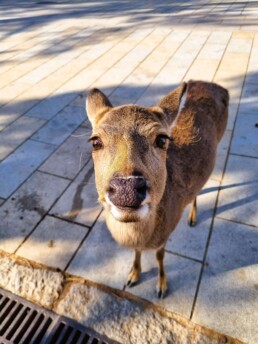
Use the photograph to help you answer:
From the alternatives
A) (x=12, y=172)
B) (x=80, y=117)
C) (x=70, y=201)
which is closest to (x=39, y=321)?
(x=70, y=201)

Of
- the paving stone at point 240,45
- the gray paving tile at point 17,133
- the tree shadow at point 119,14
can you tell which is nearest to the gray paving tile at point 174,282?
the gray paving tile at point 17,133

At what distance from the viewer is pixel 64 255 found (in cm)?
383

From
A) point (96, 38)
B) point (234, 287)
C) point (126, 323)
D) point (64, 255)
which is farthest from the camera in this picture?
point (96, 38)

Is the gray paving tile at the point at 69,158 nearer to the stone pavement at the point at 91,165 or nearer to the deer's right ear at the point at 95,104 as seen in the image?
the stone pavement at the point at 91,165

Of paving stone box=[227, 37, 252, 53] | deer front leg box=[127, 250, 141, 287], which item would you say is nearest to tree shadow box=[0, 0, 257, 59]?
paving stone box=[227, 37, 252, 53]

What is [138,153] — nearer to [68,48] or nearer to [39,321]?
[39,321]

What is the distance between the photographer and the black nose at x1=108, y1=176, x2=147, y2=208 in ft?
6.59

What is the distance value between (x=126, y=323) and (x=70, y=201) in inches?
81.1

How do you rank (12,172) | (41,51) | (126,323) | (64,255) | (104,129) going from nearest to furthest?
1. (104,129)
2. (126,323)
3. (64,255)
4. (12,172)
5. (41,51)

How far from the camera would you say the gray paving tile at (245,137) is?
5410 mm

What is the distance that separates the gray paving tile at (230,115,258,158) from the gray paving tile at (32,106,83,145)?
322cm

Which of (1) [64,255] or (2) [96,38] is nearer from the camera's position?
(1) [64,255]

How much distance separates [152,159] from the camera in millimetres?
2475

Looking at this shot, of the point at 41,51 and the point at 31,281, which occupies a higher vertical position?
the point at 41,51
